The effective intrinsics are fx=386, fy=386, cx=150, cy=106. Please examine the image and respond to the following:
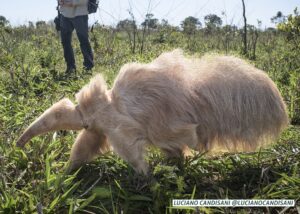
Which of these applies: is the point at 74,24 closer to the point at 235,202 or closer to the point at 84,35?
the point at 84,35

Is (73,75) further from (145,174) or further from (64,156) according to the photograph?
(145,174)

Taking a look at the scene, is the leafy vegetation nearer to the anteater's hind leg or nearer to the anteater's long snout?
the anteater's hind leg

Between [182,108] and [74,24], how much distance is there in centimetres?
465

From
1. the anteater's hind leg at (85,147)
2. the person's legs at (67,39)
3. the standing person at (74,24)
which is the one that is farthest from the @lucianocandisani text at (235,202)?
the person's legs at (67,39)

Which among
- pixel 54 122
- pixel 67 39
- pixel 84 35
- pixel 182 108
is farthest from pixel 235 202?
pixel 67 39

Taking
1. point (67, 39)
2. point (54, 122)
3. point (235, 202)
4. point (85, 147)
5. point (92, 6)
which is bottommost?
point (235, 202)

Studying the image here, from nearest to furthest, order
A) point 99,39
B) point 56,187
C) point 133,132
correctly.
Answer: point 56,187
point 133,132
point 99,39

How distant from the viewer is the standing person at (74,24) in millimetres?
6859

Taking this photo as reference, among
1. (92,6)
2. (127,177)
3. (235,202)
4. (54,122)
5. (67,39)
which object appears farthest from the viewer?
(67,39)

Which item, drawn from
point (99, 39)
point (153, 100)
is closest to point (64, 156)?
point (153, 100)

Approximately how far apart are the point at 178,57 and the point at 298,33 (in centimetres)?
411

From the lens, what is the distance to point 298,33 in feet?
21.2

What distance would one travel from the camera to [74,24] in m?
6.98

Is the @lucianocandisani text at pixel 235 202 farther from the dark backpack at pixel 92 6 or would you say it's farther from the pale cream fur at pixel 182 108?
the dark backpack at pixel 92 6
